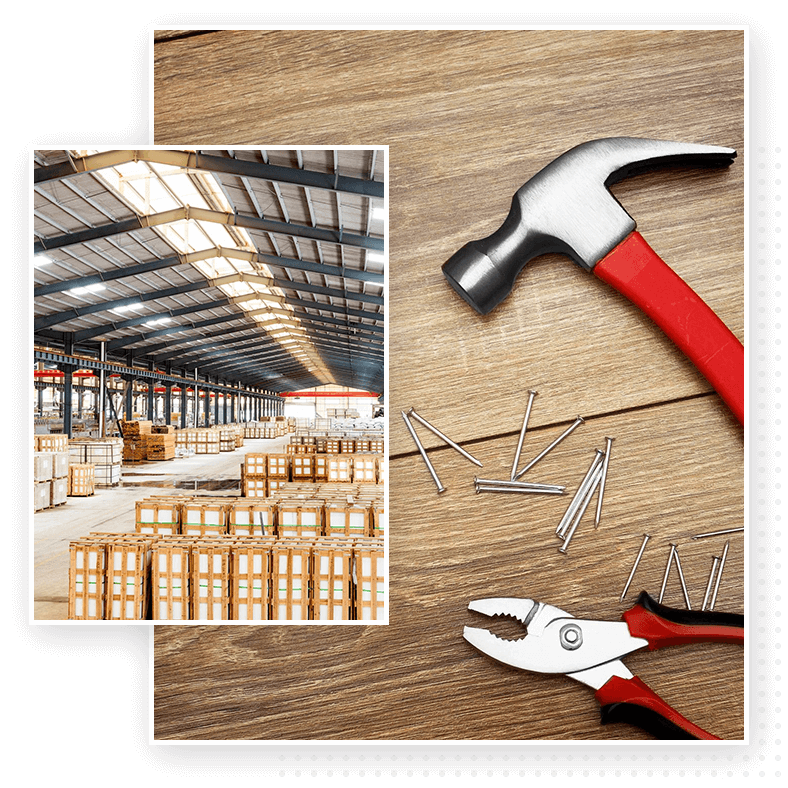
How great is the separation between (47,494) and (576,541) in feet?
35.0

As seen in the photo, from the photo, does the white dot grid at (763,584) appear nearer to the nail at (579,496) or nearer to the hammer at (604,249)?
the hammer at (604,249)

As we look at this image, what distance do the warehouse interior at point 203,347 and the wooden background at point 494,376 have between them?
195 millimetres

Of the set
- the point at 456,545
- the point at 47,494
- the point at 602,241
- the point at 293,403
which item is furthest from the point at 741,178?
the point at 293,403

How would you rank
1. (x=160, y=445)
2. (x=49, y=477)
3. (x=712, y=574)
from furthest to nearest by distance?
(x=160, y=445)
(x=49, y=477)
(x=712, y=574)

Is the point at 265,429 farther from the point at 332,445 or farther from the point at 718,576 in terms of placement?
the point at 718,576

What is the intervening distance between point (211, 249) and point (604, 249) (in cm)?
858

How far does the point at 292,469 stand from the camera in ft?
28.9

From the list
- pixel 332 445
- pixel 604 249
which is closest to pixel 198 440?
pixel 332 445

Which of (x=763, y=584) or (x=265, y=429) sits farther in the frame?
(x=265, y=429)

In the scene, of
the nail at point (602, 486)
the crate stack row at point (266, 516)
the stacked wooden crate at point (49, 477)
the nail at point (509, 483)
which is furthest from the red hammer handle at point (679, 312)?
the stacked wooden crate at point (49, 477)

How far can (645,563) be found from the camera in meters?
1.71

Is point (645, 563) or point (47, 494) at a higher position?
point (645, 563)

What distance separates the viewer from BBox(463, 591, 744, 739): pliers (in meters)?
1.66

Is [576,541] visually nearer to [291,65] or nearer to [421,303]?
[421,303]
